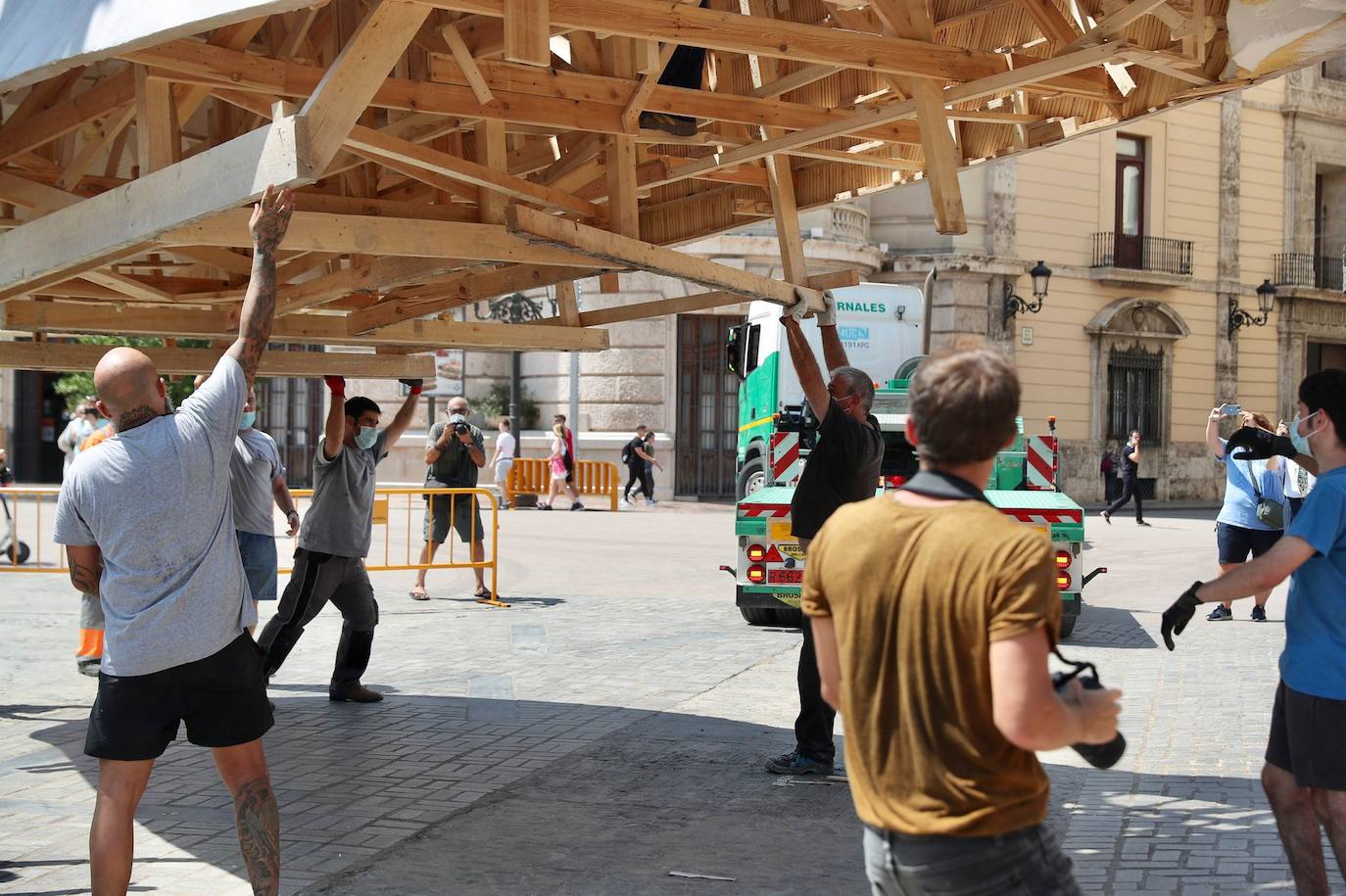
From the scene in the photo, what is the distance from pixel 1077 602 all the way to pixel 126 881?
7.93 meters

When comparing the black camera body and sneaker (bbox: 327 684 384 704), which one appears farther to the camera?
Answer: sneaker (bbox: 327 684 384 704)

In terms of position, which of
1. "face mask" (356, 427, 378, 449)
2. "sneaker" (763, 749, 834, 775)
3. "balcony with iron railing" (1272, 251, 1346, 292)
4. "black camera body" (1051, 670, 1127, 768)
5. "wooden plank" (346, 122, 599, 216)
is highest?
"balcony with iron railing" (1272, 251, 1346, 292)

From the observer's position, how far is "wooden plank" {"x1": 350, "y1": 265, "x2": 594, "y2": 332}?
718 cm

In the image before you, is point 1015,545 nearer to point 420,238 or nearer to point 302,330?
point 420,238

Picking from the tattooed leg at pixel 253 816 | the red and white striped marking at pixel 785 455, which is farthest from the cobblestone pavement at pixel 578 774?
the red and white striped marking at pixel 785 455

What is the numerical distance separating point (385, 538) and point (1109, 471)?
63.0 ft

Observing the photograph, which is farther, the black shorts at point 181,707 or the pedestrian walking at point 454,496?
the pedestrian walking at point 454,496

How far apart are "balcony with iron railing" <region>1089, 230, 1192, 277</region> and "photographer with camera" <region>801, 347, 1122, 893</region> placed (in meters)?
31.6

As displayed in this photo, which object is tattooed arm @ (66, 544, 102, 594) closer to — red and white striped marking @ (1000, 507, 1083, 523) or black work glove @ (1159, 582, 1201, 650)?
black work glove @ (1159, 582, 1201, 650)

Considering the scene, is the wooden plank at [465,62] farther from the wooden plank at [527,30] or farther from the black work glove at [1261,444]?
the black work glove at [1261,444]

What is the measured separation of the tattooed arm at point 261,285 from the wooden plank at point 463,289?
2487 millimetres

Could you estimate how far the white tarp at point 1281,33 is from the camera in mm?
5324

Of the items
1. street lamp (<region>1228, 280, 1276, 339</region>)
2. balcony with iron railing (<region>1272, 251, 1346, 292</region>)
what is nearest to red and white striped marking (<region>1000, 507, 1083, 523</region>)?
street lamp (<region>1228, 280, 1276, 339</region>)

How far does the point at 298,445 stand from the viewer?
33.4 meters
